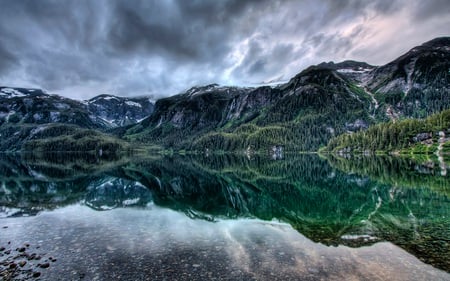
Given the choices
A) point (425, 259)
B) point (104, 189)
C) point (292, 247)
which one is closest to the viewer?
point (425, 259)

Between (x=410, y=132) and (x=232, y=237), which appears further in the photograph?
(x=410, y=132)

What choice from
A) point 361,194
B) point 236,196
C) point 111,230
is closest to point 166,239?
point 111,230

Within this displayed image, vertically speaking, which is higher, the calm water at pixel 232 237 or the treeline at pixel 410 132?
the treeline at pixel 410 132

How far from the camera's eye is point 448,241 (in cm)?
2231

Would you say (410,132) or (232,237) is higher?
(410,132)

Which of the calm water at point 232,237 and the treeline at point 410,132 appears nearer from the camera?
the calm water at point 232,237

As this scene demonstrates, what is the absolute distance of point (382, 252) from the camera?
20.4 metres

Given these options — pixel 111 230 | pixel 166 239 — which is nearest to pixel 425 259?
pixel 166 239

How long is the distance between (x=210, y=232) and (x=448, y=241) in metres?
20.8

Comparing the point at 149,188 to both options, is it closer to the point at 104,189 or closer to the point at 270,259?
the point at 104,189

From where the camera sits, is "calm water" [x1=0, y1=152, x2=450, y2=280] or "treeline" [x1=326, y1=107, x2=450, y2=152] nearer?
"calm water" [x1=0, y1=152, x2=450, y2=280]

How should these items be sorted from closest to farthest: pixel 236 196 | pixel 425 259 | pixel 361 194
→ pixel 425 259 < pixel 361 194 < pixel 236 196

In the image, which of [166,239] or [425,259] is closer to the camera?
[425,259]

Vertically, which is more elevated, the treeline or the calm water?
the treeline
